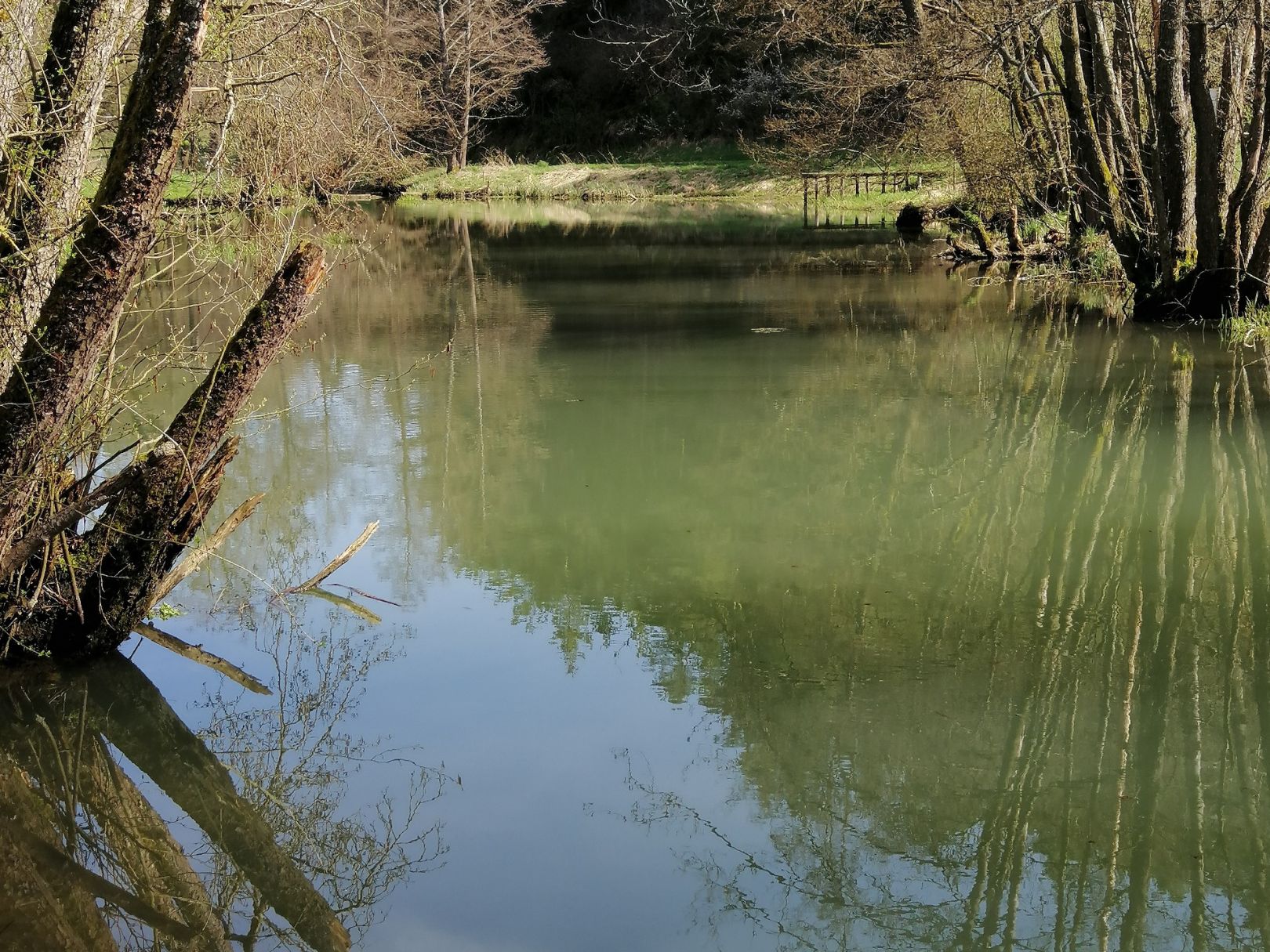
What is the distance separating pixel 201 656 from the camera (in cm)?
546

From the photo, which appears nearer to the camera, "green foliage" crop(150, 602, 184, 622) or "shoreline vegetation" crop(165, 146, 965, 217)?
"green foliage" crop(150, 602, 184, 622)

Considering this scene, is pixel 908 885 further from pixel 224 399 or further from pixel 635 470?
pixel 635 470

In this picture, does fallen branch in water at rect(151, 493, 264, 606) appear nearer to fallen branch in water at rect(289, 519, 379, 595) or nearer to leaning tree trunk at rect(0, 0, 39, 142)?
fallen branch in water at rect(289, 519, 379, 595)

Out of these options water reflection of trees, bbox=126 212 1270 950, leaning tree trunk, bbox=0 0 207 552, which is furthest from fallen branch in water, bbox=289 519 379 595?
leaning tree trunk, bbox=0 0 207 552

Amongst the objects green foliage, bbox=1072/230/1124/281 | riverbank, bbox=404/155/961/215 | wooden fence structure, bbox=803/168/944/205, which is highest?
riverbank, bbox=404/155/961/215

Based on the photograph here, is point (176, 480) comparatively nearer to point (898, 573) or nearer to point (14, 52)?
point (14, 52)

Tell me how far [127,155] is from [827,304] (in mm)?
11605

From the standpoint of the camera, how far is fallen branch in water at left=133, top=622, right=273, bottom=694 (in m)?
5.22

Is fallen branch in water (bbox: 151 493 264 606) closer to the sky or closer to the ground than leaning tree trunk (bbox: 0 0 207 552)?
closer to the ground

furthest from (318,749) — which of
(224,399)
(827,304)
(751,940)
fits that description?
(827,304)

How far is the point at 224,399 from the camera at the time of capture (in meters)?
5.08

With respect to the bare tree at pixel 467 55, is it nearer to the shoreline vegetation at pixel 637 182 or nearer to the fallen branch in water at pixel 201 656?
the shoreline vegetation at pixel 637 182

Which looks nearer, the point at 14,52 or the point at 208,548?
the point at 14,52

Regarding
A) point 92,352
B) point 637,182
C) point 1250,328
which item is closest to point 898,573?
point 92,352
